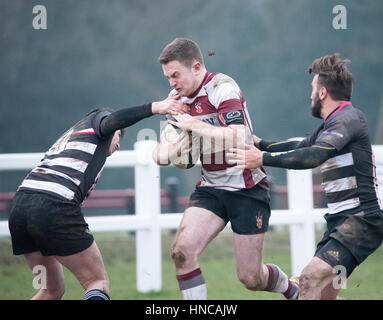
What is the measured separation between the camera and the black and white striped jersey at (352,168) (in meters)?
4.43

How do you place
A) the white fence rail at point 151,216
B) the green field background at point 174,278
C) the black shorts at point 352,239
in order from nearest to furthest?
the black shorts at point 352,239
the green field background at point 174,278
the white fence rail at point 151,216

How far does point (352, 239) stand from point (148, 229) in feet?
9.65

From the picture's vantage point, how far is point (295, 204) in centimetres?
721

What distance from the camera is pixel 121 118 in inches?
175

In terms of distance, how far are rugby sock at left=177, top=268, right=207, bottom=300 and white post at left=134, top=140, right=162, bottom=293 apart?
7.47ft

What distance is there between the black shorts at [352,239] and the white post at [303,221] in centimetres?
262

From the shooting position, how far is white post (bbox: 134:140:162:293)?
681 cm

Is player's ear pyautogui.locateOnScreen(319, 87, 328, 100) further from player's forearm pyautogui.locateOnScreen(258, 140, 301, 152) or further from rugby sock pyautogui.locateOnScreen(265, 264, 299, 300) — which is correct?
rugby sock pyautogui.locateOnScreen(265, 264, 299, 300)

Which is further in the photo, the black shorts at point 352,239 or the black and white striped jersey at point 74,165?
the black and white striped jersey at point 74,165

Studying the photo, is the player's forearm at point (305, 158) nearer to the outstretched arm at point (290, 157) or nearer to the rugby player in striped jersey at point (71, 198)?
the outstretched arm at point (290, 157)

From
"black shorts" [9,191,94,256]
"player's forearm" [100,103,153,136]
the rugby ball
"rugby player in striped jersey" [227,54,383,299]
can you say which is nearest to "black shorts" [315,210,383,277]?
"rugby player in striped jersey" [227,54,383,299]

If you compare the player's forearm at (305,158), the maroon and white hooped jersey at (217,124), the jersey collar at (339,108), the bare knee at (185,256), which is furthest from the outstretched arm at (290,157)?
the bare knee at (185,256)
